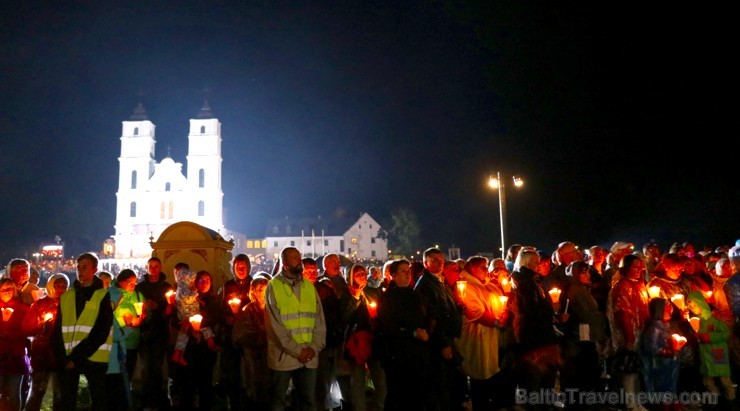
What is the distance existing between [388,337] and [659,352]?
11.5 feet

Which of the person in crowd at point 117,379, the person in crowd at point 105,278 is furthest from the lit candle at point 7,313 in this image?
the person in crowd at point 105,278

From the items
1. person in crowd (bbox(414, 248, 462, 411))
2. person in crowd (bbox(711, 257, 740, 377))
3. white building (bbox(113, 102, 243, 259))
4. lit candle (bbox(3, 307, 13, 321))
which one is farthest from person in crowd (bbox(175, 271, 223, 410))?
white building (bbox(113, 102, 243, 259))

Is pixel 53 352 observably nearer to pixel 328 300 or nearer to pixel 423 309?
pixel 328 300

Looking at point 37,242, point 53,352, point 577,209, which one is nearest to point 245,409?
point 53,352

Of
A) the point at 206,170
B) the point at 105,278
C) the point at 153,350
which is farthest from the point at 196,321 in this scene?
the point at 206,170

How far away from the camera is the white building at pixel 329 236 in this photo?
281 feet

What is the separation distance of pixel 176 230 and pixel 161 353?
4700 millimetres

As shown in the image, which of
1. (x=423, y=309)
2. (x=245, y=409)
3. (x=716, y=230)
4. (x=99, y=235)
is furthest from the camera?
(x=99, y=235)

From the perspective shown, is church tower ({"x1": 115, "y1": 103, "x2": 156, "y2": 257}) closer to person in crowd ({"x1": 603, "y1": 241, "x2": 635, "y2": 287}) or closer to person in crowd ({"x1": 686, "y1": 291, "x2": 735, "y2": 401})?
person in crowd ({"x1": 603, "y1": 241, "x2": 635, "y2": 287})

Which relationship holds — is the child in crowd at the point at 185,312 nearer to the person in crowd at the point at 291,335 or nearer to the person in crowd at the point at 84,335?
the person in crowd at the point at 84,335

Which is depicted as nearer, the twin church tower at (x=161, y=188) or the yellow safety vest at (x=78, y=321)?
the yellow safety vest at (x=78, y=321)

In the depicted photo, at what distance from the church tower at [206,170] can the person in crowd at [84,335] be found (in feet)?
222

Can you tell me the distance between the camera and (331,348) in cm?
693

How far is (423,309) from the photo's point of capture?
5.60 metres
